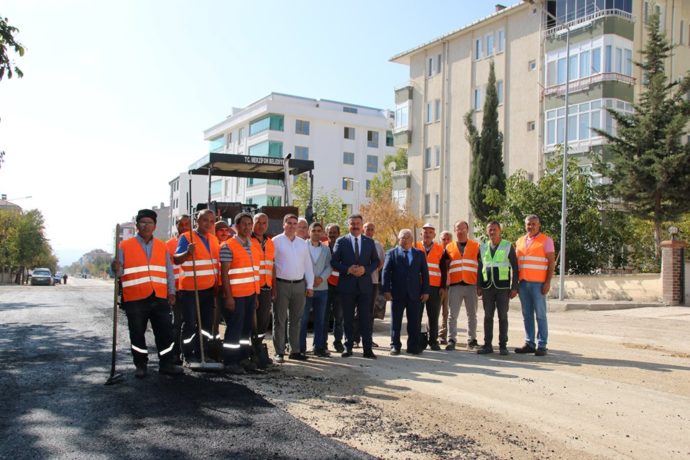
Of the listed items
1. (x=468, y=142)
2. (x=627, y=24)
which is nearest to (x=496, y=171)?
(x=468, y=142)

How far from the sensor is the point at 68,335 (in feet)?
39.8

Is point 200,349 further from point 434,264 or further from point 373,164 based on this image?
point 373,164

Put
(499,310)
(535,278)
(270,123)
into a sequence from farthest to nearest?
1. (270,123)
2. (499,310)
3. (535,278)

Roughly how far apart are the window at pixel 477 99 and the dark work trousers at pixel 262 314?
32.3m

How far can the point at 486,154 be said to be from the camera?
119ft

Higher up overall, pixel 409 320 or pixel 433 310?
pixel 433 310

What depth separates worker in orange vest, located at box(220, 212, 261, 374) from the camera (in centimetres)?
837

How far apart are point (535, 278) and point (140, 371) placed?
5.66 metres

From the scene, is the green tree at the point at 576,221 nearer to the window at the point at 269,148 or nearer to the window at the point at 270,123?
the window at the point at 269,148

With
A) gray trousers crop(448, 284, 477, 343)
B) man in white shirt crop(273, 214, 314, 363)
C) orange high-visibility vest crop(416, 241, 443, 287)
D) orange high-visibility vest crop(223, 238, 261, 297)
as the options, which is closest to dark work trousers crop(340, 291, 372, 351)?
man in white shirt crop(273, 214, 314, 363)

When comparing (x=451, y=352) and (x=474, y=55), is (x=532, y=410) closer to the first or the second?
(x=451, y=352)

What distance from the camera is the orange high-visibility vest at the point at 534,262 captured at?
999 centimetres

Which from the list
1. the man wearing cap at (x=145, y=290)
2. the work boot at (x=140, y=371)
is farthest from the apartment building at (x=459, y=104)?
the work boot at (x=140, y=371)

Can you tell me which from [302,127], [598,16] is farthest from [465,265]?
[302,127]
